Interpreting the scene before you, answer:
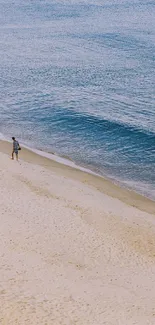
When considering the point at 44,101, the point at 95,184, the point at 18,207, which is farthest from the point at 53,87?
the point at 18,207

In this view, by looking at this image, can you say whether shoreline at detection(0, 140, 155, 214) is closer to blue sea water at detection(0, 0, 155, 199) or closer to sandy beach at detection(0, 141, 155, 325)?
sandy beach at detection(0, 141, 155, 325)

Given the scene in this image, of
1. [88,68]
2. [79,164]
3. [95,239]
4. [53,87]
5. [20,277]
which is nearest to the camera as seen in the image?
[20,277]

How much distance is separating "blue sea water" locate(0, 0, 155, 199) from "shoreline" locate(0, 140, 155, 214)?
1.15 meters

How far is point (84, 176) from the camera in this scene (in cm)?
3797

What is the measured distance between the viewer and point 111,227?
1153 inches

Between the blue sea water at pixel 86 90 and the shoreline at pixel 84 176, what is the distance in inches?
45.1

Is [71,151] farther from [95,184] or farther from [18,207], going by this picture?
[18,207]

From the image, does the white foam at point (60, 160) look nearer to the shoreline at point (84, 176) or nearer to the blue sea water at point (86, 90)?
the shoreline at point (84, 176)

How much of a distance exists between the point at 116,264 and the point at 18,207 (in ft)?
26.3

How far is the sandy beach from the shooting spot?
20.9 metres

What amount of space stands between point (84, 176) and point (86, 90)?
84.9 feet

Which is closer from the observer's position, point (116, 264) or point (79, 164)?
point (116, 264)

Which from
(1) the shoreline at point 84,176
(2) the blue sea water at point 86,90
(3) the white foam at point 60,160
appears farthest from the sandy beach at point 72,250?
(2) the blue sea water at point 86,90

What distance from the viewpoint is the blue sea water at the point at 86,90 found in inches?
1746
